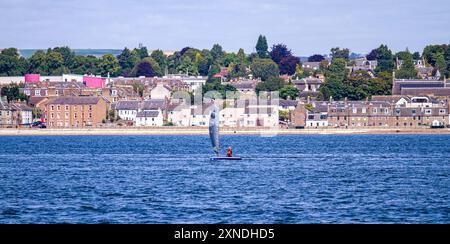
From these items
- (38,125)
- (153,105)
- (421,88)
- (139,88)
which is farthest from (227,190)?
(139,88)

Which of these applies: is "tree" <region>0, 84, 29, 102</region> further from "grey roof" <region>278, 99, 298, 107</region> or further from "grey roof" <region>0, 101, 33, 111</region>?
"grey roof" <region>278, 99, 298, 107</region>

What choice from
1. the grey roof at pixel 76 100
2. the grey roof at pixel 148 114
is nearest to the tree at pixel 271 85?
the grey roof at pixel 148 114

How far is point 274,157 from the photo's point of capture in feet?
217

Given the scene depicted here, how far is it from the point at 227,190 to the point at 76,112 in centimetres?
9210

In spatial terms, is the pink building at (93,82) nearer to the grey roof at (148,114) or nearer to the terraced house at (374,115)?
the grey roof at (148,114)

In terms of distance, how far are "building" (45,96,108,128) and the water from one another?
213 ft

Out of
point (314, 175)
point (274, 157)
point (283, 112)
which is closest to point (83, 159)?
point (274, 157)

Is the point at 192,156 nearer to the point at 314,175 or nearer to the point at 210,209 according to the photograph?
the point at 314,175

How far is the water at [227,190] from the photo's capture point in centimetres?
3222

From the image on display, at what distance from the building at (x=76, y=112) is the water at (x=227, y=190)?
6494 centimetres

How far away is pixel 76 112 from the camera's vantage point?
130750 millimetres

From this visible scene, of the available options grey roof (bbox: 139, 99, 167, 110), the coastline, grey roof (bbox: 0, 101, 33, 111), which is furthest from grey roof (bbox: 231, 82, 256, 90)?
grey roof (bbox: 0, 101, 33, 111)
